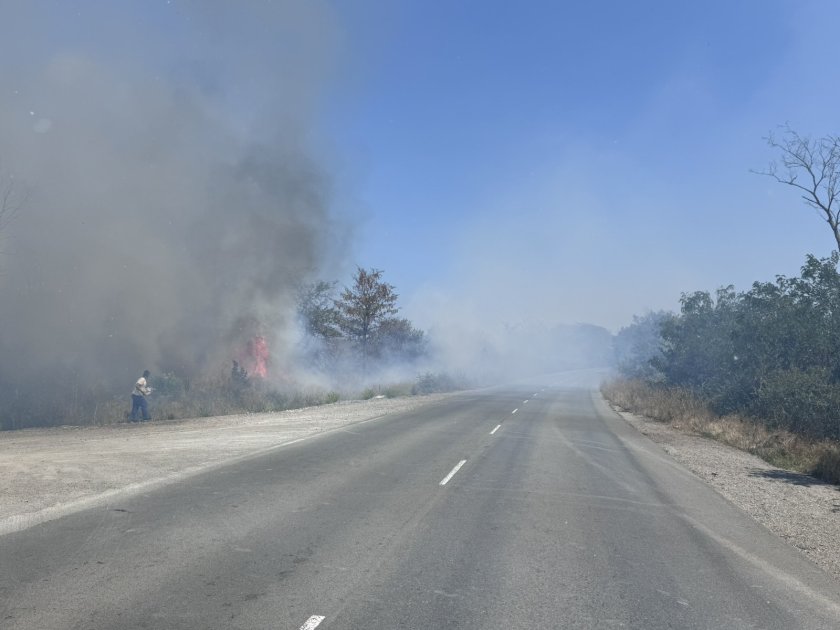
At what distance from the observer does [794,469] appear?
10.0 m

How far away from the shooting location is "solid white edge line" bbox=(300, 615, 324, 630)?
3.18 meters

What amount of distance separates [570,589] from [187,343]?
2263 cm

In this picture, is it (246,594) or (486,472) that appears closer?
(246,594)

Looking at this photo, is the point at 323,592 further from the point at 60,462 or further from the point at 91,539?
the point at 60,462

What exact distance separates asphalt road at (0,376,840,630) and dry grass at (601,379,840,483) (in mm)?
3296

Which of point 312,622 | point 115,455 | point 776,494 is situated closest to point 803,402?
point 776,494

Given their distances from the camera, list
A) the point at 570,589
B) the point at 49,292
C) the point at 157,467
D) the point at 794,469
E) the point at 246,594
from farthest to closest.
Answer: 1. the point at 49,292
2. the point at 794,469
3. the point at 157,467
4. the point at 570,589
5. the point at 246,594

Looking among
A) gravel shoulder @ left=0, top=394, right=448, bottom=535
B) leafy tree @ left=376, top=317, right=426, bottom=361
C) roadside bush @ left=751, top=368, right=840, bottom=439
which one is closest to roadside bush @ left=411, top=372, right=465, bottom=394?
leafy tree @ left=376, top=317, right=426, bottom=361

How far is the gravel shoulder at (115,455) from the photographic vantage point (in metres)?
6.00

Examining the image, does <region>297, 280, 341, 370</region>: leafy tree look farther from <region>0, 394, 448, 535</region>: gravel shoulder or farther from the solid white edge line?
the solid white edge line

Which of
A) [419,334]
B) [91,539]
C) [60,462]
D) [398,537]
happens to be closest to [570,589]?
[398,537]

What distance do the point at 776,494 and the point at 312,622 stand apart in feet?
22.4

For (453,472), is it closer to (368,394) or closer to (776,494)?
(776,494)

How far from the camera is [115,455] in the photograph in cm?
881
